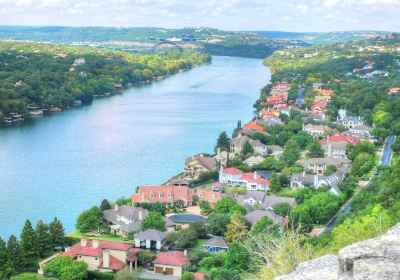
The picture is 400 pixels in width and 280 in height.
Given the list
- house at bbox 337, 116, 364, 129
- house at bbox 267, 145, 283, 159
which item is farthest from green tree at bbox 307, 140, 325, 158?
house at bbox 337, 116, 364, 129

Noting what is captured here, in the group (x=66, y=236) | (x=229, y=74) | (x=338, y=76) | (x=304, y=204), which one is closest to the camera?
(x=66, y=236)

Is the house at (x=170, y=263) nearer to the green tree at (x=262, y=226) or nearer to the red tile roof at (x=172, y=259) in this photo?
the red tile roof at (x=172, y=259)

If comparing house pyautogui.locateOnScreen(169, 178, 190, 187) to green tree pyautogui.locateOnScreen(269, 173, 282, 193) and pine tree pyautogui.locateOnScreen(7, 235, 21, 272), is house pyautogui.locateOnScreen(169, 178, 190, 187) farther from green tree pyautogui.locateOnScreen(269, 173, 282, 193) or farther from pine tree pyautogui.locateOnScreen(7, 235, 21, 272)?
pine tree pyautogui.locateOnScreen(7, 235, 21, 272)

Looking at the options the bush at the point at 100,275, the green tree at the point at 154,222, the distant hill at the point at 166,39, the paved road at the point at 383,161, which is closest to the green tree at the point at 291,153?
the paved road at the point at 383,161

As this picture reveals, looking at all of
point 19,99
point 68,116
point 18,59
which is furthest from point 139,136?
point 18,59

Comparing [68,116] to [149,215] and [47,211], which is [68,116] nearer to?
[47,211]
